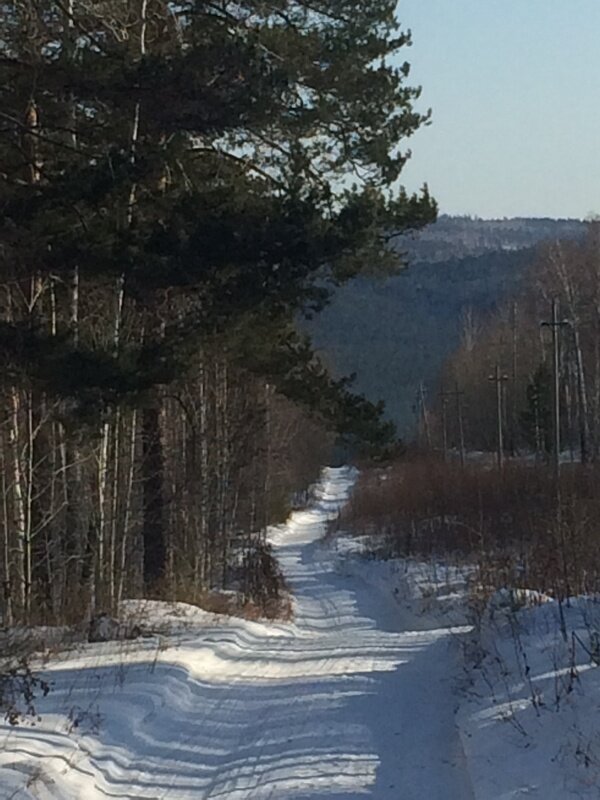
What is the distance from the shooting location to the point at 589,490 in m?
26.4

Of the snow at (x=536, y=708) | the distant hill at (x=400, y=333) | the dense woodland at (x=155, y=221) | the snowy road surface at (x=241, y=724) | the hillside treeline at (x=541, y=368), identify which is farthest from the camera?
the distant hill at (x=400, y=333)

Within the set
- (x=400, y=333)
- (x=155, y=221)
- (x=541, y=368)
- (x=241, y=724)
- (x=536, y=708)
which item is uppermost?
(x=400, y=333)

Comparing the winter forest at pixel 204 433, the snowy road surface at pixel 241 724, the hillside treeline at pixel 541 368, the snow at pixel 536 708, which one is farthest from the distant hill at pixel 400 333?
the snow at pixel 536 708

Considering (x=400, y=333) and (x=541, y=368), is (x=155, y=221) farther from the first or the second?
(x=400, y=333)

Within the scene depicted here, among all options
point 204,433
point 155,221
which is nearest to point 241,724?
point 155,221

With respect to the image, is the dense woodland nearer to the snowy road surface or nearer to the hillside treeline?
the snowy road surface

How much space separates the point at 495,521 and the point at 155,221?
A: 1801 centimetres

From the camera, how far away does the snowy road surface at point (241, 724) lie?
8.28 meters

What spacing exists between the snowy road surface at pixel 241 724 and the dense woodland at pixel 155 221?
2.81m

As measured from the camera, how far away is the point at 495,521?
30.7 metres

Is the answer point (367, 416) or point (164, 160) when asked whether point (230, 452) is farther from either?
point (164, 160)

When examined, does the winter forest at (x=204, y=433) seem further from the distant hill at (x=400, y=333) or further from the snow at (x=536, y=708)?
the distant hill at (x=400, y=333)

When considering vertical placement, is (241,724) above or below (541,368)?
below

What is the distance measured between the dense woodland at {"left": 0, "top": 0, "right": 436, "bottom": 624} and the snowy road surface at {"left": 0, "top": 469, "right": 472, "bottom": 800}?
2.81 m
